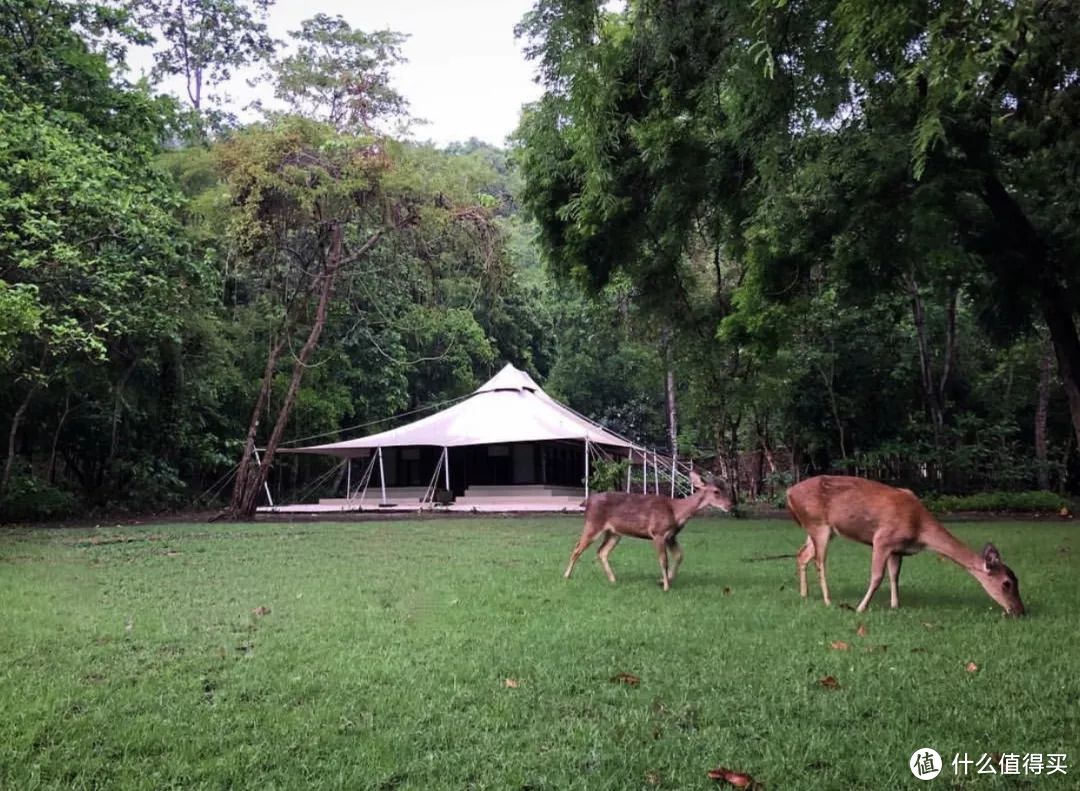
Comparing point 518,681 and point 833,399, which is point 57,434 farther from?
point 518,681

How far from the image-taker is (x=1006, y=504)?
19.2 m

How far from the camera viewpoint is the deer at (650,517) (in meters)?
8.23

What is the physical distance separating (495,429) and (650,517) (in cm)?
1796

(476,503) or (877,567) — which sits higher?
(877,567)

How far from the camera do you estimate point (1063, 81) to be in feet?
31.7

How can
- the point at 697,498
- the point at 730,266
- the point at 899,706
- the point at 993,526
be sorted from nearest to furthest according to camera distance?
the point at 899,706 < the point at 697,498 < the point at 993,526 < the point at 730,266

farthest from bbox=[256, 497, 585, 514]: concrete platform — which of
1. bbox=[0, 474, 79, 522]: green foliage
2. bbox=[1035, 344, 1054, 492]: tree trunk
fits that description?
bbox=[1035, 344, 1054, 492]: tree trunk

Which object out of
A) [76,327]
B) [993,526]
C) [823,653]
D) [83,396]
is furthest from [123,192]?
[993,526]

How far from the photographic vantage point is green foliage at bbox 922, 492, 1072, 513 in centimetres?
1912

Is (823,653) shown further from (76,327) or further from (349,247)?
(349,247)

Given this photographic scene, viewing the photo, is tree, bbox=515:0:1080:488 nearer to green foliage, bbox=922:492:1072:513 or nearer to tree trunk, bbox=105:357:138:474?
green foliage, bbox=922:492:1072:513

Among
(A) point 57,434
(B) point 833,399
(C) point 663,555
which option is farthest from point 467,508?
(C) point 663,555

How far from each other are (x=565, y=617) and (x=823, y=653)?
6.68ft

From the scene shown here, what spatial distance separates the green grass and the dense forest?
307cm
